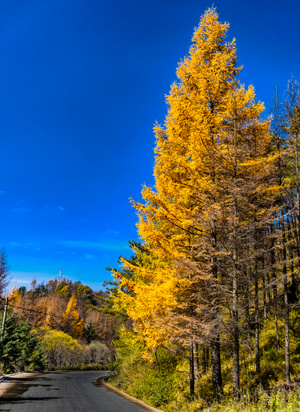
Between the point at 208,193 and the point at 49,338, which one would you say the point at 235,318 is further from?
the point at 49,338

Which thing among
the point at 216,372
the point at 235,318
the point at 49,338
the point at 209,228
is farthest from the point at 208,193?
the point at 49,338

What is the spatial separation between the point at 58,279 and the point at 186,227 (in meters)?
115

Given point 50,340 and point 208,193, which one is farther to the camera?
point 50,340

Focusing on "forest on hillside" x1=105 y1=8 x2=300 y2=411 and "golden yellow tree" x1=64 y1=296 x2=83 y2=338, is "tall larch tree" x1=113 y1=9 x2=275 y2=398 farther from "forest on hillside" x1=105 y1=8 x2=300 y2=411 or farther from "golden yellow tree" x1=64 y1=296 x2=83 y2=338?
"golden yellow tree" x1=64 y1=296 x2=83 y2=338

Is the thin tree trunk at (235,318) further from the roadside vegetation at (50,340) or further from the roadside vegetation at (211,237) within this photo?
the roadside vegetation at (50,340)

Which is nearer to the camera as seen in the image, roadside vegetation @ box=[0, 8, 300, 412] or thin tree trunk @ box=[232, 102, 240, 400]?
thin tree trunk @ box=[232, 102, 240, 400]

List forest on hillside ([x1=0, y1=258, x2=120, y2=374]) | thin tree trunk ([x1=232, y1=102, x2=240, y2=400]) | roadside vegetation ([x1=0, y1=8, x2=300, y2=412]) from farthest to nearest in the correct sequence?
forest on hillside ([x1=0, y1=258, x2=120, y2=374]), roadside vegetation ([x1=0, y1=8, x2=300, y2=412]), thin tree trunk ([x1=232, y1=102, x2=240, y2=400])

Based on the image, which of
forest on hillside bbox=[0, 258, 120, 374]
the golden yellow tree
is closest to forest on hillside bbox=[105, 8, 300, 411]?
forest on hillside bbox=[0, 258, 120, 374]

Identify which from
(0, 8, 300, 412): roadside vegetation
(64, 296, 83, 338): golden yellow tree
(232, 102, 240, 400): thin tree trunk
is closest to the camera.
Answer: (232, 102, 240, 400): thin tree trunk

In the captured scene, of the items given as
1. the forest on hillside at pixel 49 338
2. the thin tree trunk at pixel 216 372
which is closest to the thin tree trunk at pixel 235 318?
the thin tree trunk at pixel 216 372

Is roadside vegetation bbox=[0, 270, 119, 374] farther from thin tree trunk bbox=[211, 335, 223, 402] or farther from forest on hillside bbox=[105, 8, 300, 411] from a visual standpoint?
thin tree trunk bbox=[211, 335, 223, 402]

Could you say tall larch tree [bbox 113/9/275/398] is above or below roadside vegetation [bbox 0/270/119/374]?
above

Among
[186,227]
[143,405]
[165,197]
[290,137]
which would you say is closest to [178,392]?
[143,405]

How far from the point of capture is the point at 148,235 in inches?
456
